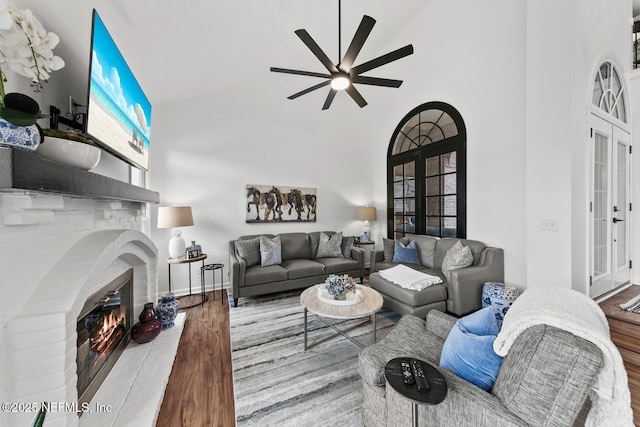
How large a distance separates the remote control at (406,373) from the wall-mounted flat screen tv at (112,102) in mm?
1819

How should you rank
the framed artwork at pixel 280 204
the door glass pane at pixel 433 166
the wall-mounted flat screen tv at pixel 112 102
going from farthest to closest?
the framed artwork at pixel 280 204 < the door glass pane at pixel 433 166 < the wall-mounted flat screen tv at pixel 112 102

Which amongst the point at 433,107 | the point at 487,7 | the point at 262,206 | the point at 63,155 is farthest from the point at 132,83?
the point at 487,7

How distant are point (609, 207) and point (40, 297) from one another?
195 inches

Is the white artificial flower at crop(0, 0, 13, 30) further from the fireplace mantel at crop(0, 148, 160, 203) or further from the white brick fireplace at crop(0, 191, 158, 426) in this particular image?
the white brick fireplace at crop(0, 191, 158, 426)

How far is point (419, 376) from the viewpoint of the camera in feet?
3.16

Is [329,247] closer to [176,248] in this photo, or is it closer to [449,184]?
[449,184]

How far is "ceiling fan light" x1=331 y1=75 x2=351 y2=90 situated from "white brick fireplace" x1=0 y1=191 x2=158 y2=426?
2.07m

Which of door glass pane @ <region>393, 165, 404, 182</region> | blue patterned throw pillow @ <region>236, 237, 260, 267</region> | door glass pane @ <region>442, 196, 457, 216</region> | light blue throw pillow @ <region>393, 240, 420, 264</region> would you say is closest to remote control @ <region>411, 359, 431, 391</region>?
light blue throw pillow @ <region>393, 240, 420, 264</region>

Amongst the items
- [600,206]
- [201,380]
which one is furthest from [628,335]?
[201,380]

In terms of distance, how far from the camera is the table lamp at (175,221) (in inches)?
121

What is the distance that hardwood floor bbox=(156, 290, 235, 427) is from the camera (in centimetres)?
148

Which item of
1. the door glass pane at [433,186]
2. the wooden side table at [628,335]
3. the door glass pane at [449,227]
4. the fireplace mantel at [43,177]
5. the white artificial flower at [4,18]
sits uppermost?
the white artificial flower at [4,18]

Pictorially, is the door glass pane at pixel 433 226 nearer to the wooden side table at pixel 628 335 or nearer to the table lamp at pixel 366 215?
the table lamp at pixel 366 215

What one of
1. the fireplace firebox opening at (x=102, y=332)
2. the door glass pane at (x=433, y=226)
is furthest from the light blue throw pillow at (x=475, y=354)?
the door glass pane at (x=433, y=226)
